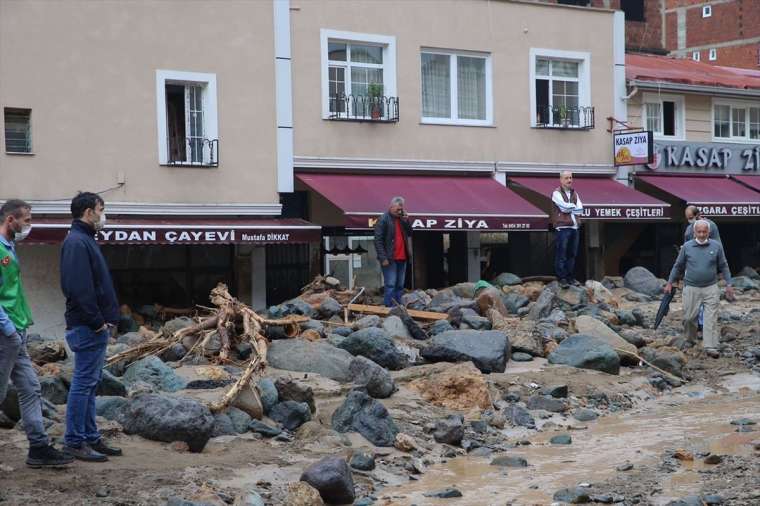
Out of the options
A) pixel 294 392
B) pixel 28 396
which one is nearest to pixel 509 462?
pixel 294 392

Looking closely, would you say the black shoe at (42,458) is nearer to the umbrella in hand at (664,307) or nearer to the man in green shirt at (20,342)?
the man in green shirt at (20,342)

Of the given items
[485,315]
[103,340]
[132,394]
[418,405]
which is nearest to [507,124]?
[485,315]

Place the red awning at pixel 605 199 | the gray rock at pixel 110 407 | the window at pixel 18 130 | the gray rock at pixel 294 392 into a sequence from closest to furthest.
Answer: the gray rock at pixel 110 407, the gray rock at pixel 294 392, the window at pixel 18 130, the red awning at pixel 605 199

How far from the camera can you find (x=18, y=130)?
20875 millimetres

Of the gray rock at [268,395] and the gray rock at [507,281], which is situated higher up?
the gray rock at [507,281]

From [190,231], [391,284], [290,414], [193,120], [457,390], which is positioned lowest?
[457,390]

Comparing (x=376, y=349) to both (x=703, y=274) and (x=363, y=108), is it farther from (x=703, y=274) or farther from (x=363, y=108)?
(x=363, y=108)

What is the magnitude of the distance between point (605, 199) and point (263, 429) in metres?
17.1

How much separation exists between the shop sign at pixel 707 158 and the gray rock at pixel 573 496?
2012 cm

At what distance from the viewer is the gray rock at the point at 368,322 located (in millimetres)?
16817

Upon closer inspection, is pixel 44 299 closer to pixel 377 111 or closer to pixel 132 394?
pixel 377 111

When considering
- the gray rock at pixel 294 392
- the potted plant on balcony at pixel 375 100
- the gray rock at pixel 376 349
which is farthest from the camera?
the potted plant on balcony at pixel 375 100

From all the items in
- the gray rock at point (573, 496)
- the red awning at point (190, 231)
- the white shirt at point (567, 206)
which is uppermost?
the white shirt at point (567, 206)

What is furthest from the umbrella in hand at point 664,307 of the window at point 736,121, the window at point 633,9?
the window at point 633,9
